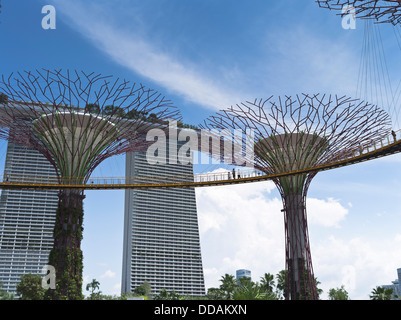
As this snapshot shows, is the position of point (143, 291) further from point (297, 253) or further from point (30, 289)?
point (297, 253)

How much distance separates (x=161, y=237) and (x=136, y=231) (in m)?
6.13

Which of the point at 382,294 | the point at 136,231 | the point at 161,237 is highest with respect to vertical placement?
the point at 136,231

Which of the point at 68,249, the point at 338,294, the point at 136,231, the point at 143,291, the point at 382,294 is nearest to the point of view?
the point at 68,249

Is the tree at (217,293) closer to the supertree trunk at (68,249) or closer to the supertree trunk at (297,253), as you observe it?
the supertree trunk at (297,253)

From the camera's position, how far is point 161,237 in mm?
97500

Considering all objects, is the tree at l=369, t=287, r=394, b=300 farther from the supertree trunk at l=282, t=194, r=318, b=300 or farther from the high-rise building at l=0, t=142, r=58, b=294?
the high-rise building at l=0, t=142, r=58, b=294

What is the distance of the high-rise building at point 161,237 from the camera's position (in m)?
93.2

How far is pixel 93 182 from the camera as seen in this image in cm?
3266

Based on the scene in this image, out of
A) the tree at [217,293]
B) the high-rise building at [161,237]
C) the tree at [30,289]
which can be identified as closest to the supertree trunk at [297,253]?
the tree at [217,293]

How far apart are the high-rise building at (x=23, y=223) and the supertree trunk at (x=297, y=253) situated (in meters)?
60.2

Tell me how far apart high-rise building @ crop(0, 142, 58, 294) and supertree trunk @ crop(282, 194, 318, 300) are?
60194 millimetres

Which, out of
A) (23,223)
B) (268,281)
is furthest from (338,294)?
(23,223)

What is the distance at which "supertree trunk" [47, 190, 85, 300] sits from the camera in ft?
93.5
